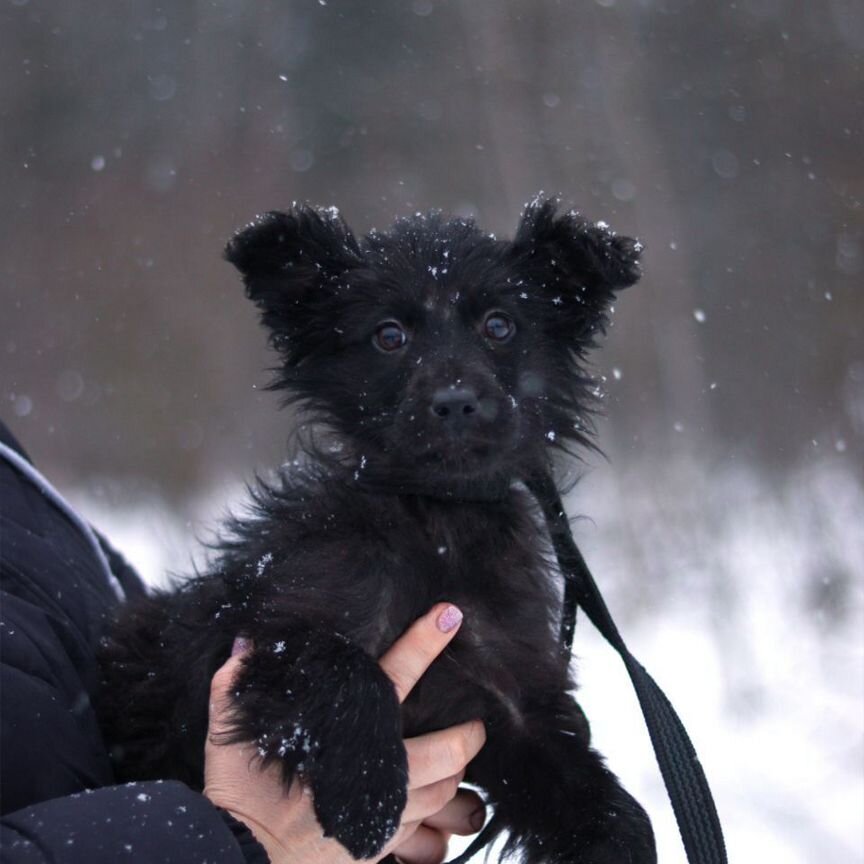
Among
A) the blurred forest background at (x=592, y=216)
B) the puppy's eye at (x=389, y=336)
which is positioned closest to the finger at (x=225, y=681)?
the puppy's eye at (x=389, y=336)

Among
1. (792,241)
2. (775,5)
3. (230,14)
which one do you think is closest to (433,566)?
(792,241)

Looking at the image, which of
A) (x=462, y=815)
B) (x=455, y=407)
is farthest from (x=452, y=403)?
(x=462, y=815)

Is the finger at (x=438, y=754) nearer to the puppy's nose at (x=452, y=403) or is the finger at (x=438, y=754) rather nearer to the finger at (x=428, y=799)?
the finger at (x=428, y=799)

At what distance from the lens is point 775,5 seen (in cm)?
1180

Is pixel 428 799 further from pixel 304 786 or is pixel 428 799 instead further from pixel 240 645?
pixel 240 645

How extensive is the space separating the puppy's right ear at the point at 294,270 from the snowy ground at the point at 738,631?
3222mm

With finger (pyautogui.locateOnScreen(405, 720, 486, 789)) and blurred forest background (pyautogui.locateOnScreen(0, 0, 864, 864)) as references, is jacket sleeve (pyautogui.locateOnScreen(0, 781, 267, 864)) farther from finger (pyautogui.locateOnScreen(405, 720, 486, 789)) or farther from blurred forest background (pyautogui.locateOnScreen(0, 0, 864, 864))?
blurred forest background (pyautogui.locateOnScreen(0, 0, 864, 864))

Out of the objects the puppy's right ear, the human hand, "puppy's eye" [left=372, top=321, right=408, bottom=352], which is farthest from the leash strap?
the puppy's right ear

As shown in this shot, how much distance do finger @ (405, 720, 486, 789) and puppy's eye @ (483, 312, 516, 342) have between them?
1083 mm

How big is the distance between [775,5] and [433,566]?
10832 mm

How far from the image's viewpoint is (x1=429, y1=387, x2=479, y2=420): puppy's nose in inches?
111

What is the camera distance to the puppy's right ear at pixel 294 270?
3135 millimetres

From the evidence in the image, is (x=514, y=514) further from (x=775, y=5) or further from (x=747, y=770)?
(x=775, y=5)

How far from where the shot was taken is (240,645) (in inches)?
108
